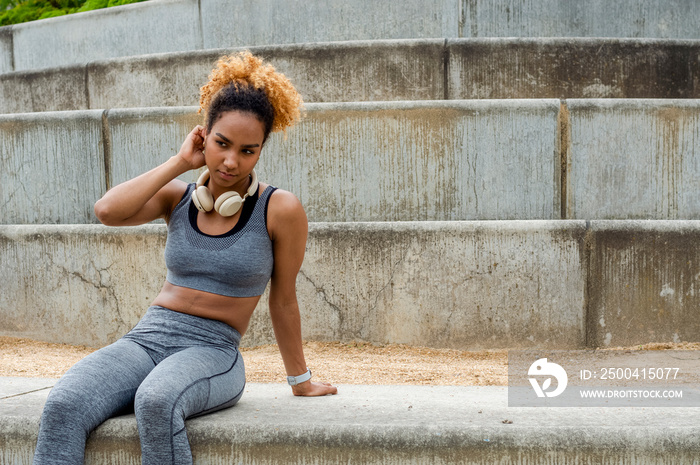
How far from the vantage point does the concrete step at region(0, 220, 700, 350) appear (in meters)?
4.66

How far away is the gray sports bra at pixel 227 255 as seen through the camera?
2758 mm

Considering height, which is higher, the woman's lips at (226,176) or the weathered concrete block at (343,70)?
the weathered concrete block at (343,70)

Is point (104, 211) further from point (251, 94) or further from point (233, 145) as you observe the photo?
point (251, 94)

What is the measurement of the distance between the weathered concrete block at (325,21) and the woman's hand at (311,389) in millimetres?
4753

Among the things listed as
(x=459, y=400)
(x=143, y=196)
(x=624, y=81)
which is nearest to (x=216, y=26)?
(x=624, y=81)

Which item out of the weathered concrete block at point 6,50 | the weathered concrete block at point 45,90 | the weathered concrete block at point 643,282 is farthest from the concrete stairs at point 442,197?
the weathered concrete block at point 6,50

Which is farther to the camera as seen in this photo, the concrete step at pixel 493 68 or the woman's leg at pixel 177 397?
the concrete step at pixel 493 68

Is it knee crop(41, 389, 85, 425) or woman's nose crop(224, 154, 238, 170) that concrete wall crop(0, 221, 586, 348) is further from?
knee crop(41, 389, 85, 425)

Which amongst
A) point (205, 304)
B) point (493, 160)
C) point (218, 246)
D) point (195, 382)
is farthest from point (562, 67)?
point (195, 382)

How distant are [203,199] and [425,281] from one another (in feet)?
7.64

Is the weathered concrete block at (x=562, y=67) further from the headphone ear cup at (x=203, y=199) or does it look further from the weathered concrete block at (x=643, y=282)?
the headphone ear cup at (x=203, y=199)

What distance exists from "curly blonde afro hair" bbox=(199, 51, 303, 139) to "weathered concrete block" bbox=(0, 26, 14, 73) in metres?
7.38

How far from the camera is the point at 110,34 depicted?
8141mm

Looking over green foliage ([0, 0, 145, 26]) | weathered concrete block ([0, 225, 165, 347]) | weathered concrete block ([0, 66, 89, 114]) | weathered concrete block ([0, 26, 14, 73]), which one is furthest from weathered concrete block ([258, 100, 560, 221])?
green foliage ([0, 0, 145, 26])
